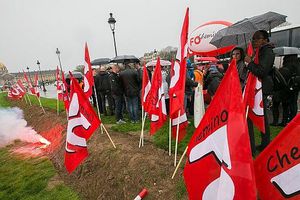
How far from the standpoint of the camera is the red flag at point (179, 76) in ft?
13.3

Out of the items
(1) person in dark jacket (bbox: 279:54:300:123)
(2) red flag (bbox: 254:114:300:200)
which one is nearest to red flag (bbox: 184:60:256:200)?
(2) red flag (bbox: 254:114:300:200)

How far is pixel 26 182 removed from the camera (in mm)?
6160

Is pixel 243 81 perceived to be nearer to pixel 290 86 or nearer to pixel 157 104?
pixel 157 104

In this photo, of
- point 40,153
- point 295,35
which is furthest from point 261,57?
point 295,35

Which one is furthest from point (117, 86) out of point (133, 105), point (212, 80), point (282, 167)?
point (282, 167)

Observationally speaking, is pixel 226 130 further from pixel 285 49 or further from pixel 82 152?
pixel 285 49

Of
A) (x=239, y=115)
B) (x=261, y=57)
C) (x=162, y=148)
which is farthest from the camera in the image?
(x=162, y=148)

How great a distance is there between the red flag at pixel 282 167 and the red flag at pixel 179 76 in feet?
7.86

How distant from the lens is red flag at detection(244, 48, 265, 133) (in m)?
4.04

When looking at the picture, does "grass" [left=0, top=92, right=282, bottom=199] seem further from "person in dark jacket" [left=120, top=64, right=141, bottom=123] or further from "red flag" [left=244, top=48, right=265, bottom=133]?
"red flag" [left=244, top=48, right=265, bottom=133]

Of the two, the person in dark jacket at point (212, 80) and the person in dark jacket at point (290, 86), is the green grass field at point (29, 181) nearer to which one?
the person in dark jacket at point (212, 80)

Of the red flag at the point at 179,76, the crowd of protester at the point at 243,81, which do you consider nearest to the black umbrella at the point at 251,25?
the crowd of protester at the point at 243,81

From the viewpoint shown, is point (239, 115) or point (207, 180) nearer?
point (239, 115)

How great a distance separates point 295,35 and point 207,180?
43.7 feet
